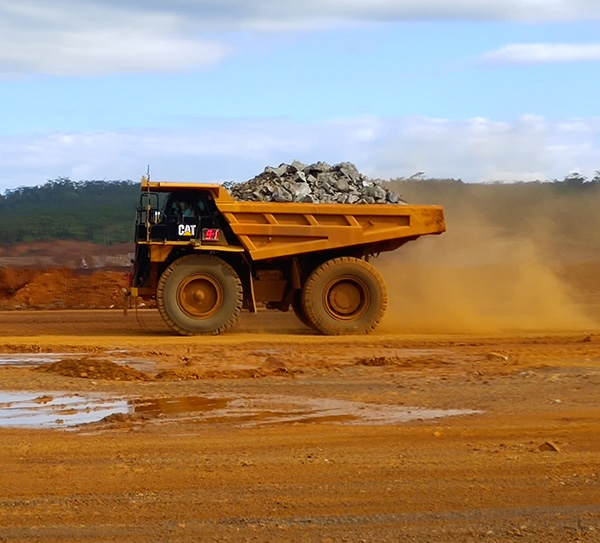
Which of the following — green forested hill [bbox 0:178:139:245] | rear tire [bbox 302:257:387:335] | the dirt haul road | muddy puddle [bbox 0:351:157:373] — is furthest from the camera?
green forested hill [bbox 0:178:139:245]

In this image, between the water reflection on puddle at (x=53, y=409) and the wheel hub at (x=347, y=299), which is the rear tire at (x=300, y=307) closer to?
the wheel hub at (x=347, y=299)

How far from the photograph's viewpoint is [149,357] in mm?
13648

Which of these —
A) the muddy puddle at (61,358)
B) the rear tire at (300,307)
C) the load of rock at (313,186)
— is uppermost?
the load of rock at (313,186)

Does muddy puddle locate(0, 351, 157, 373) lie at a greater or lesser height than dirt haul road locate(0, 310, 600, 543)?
greater

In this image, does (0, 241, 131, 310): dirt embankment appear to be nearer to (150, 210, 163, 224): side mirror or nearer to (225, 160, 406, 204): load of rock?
(225, 160, 406, 204): load of rock

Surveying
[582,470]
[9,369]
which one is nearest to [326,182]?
[9,369]

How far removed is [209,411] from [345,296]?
8162 mm

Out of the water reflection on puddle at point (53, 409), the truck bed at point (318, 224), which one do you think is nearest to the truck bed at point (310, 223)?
the truck bed at point (318, 224)

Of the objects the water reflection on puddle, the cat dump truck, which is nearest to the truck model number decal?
the cat dump truck

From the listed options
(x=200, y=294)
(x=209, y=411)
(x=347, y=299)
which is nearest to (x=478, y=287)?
(x=347, y=299)

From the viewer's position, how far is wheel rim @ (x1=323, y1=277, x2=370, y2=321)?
17203 millimetres

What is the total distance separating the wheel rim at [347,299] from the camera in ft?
56.4

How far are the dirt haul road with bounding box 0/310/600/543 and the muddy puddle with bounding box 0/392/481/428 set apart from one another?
0.09ft

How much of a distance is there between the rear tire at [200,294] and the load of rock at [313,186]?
1.61 metres
